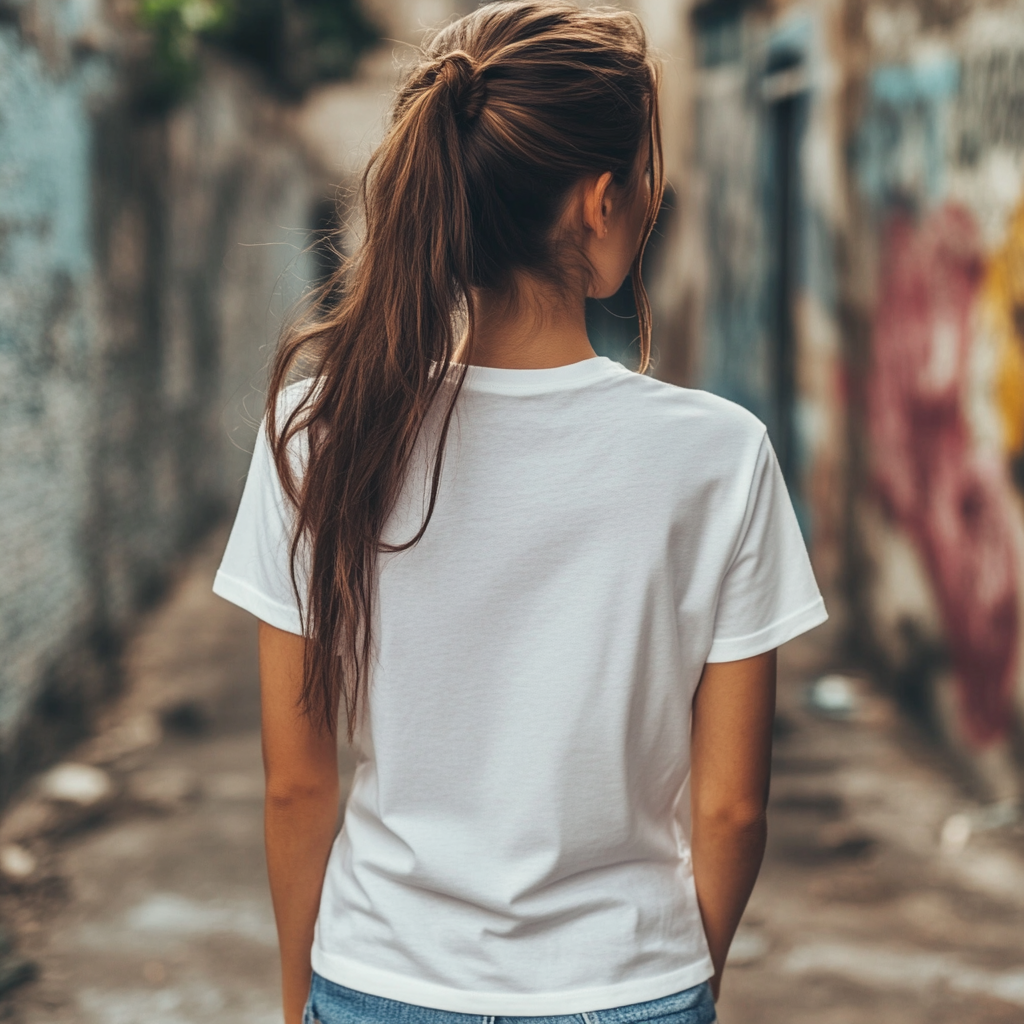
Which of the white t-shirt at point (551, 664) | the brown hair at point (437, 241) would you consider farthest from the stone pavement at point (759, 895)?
the brown hair at point (437, 241)

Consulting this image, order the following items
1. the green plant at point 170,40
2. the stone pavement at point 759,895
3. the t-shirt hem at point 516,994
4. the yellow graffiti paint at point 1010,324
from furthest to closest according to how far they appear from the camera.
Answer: the green plant at point 170,40
the yellow graffiti paint at point 1010,324
the stone pavement at point 759,895
the t-shirt hem at point 516,994

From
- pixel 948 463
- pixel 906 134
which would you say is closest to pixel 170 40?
pixel 906 134

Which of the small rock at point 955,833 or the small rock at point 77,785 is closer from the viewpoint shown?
the small rock at point 955,833

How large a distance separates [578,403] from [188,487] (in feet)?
21.9

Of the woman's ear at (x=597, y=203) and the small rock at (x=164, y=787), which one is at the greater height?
the woman's ear at (x=597, y=203)

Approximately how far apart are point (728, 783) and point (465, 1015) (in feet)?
1.08

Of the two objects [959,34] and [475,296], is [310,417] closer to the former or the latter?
[475,296]

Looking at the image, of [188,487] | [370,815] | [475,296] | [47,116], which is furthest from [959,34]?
[188,487]

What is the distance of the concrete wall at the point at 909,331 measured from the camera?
3.72m

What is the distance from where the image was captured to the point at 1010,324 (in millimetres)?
3631

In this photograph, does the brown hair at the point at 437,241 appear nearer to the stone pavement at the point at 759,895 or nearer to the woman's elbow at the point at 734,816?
the woman's elbow at the point at 734,816

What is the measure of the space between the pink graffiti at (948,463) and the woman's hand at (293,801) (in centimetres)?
292

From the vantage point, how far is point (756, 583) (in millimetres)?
1114

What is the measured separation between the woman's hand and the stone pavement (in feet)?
5.48
